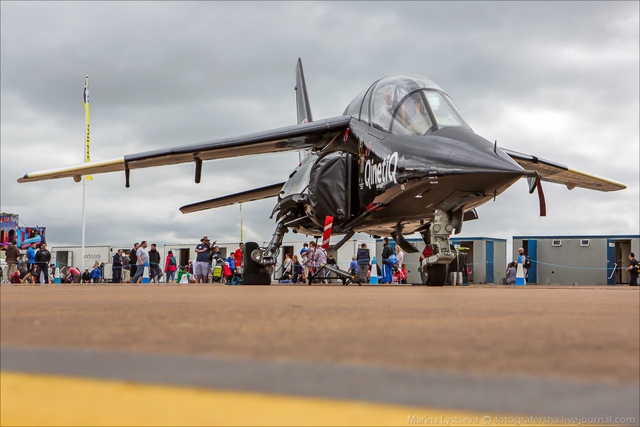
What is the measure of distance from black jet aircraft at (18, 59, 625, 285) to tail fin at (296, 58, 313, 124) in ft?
17.0

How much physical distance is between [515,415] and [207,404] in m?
0.42

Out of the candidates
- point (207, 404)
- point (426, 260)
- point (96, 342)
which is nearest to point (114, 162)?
point (426, 260)

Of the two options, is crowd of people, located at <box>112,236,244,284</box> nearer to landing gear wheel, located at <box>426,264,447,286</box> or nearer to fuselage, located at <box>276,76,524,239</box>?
fuselage, located at <box>276,76,524,239</box>

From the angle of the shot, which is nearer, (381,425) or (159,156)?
(381,425)

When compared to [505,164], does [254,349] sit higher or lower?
lower

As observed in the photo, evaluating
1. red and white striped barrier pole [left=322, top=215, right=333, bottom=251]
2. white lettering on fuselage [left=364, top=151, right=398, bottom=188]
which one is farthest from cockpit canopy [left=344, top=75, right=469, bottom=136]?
red and white striped barrier pole [left=322, top=215, right=333, bottom=251]

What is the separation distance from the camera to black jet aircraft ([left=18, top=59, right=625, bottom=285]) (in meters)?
8.59

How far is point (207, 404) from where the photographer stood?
92 cm

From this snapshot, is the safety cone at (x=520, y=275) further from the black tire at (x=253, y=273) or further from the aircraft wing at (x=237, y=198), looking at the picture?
the black tire at (x=253, y=273)

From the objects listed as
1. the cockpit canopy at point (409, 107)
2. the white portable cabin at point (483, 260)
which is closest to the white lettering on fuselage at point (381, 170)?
the cockpit canopy at point (409, 107)

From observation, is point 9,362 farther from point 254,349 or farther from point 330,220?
point 330,220

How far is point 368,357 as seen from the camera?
54.4 inches

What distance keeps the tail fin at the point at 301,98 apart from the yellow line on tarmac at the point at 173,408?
18017mm

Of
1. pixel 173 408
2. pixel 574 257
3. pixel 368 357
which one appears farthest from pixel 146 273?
pixel 173 408
